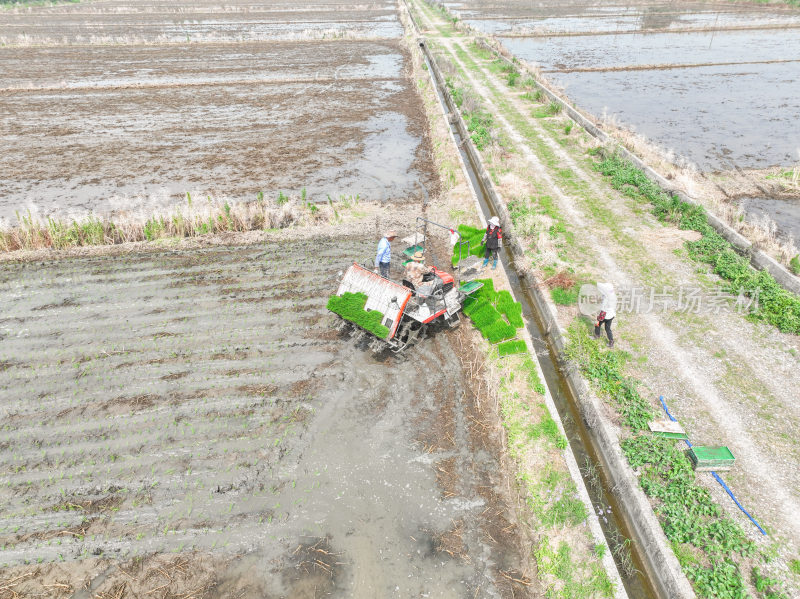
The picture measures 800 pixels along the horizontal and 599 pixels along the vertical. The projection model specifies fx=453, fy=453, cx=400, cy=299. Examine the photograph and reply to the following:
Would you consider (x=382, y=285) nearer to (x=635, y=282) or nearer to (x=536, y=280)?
(x=536, y=280)

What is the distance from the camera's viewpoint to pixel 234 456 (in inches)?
293

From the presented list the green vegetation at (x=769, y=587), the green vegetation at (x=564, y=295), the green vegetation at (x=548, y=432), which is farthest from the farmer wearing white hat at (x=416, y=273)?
the green vegetation at (x=769, y=587)

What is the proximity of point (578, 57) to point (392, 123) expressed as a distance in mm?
20401

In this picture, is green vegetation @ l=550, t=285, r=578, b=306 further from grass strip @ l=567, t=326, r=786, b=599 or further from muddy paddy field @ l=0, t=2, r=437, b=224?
muddy paddy field @ l=0, t=2, r=437, b=224

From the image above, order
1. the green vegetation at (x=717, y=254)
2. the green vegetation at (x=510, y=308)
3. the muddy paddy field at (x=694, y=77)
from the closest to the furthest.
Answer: the green vegetation at (x=717, y=254), the green vegetation at (x=510, y=308), the muddy paddy field at (x=694, y=77)

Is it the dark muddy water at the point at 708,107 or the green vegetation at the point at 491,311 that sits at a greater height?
the dark muddy water at the point at 708,107

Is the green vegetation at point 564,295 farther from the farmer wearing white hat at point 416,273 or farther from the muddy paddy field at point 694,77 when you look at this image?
the muddy paddy field at point 694,77

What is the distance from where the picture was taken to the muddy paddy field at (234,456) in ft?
19.9

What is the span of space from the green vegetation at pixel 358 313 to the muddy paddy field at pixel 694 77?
480 inches

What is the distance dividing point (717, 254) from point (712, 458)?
22.4ft

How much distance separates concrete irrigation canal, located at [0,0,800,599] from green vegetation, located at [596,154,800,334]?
8 cm

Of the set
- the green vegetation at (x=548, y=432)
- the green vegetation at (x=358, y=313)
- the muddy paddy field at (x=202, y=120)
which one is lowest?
the green vegetation at (x=548, y=432)

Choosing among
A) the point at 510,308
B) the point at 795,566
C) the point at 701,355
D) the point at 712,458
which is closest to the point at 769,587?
the point at 795,566

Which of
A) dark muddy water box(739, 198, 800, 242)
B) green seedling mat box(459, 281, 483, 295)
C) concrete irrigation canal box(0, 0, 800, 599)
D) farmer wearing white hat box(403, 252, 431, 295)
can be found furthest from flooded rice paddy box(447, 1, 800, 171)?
farmer wearing white hat box(403, 252, 431, 295)
